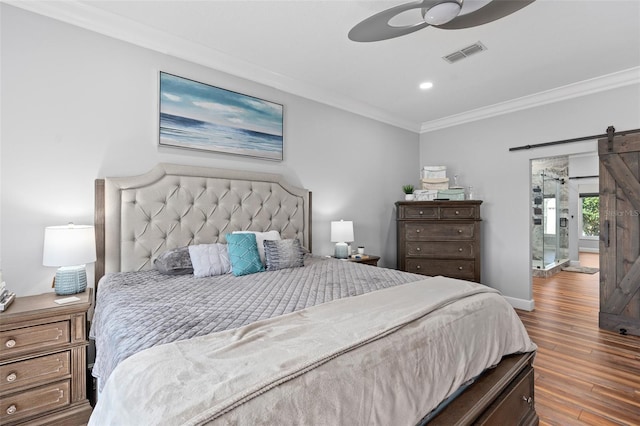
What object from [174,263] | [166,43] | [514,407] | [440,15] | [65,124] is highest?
[166,43]

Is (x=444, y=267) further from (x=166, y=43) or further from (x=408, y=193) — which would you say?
(x=166, y=43)

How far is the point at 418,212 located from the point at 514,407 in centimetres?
288

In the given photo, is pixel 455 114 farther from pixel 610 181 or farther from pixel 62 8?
pixel 62 8

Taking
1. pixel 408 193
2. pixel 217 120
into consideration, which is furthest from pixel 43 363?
pixel 408 193

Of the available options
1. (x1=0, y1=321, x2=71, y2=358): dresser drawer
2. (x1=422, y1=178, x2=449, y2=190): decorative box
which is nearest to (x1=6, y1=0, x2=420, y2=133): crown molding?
(x1=422, y1=178, x2=449, y2=190): decorative box

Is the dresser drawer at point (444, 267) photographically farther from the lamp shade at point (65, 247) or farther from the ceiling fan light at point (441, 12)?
the lamp shade at point (65, 247)

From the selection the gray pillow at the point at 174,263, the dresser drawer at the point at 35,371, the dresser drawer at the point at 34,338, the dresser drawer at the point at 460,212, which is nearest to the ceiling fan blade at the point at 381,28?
the gray pillow at the point at 174,263

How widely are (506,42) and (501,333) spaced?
2.41m

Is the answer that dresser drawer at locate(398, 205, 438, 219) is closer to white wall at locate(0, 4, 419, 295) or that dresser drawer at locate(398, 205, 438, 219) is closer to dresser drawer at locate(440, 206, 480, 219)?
dresser drawer at locate(440, 206, 480, 219)

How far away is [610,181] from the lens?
132 inches

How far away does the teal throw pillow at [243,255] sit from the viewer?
230 cm

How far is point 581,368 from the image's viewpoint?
8.36ft

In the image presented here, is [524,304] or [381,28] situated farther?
[524,304]

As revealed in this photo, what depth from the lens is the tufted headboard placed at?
7.59 ft
